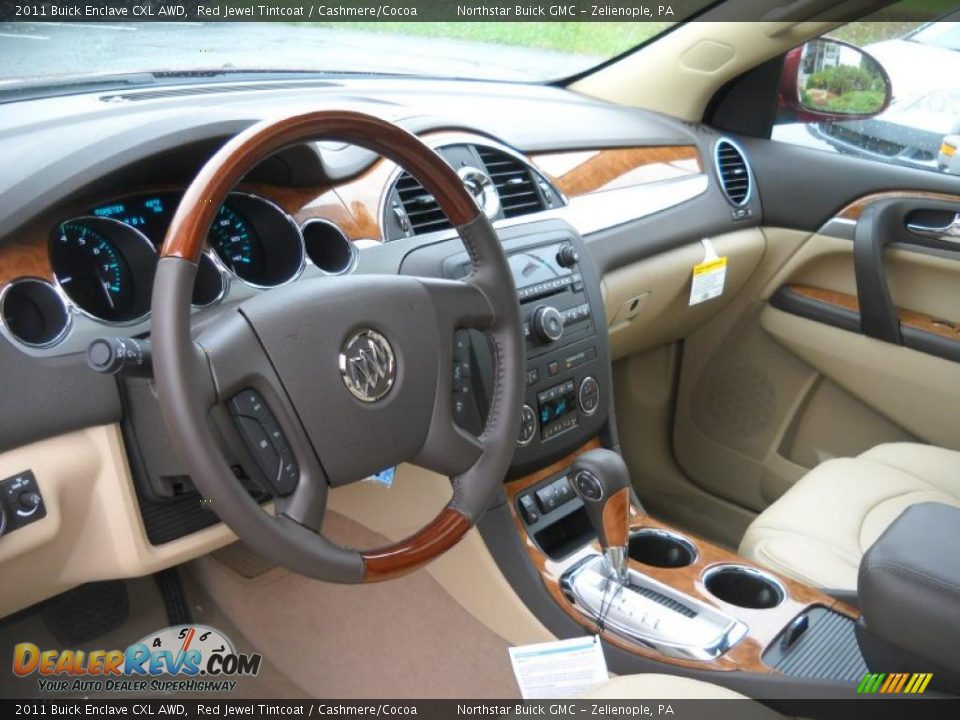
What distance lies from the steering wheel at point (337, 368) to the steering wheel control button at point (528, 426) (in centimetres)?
35

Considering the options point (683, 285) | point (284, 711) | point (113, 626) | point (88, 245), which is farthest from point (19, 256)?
point (683, 285)

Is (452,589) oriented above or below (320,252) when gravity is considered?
below

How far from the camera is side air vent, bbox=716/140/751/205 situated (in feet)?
7.95

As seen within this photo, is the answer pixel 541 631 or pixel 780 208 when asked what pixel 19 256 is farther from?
pixel 780 208

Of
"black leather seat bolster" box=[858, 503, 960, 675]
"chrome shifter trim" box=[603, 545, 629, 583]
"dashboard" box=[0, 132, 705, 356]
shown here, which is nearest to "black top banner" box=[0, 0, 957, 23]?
"dashboard" box=[0, 132, 705, 356]

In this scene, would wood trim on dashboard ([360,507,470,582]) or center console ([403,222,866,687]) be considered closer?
wood trim on dashboard ([360,507,470,582])

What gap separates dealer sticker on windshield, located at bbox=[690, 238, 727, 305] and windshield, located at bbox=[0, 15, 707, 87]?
58 centimetres

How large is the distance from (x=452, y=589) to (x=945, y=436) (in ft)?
4.22

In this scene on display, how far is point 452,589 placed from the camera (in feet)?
5.44

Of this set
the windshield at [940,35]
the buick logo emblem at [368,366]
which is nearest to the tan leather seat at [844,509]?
the buick logo emblem at [368,366]

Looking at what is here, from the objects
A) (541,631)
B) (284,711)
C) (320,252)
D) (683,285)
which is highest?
(320,252)

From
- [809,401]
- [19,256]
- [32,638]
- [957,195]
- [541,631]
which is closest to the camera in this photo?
[19,256]

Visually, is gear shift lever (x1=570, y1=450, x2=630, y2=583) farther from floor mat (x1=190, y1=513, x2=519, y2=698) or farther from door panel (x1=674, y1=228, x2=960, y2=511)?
door panel (x1=674, y1=228, x2=960, y2=511)

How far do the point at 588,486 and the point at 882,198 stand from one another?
128 cm
